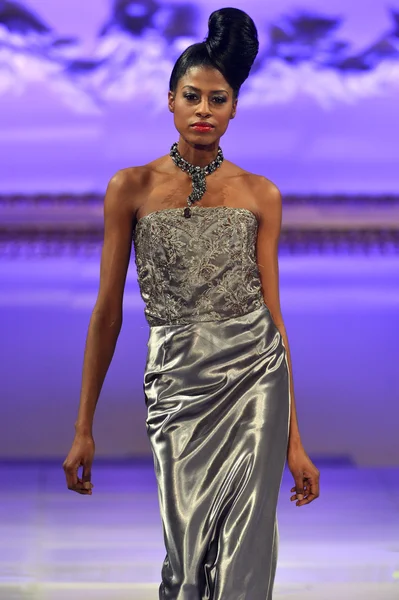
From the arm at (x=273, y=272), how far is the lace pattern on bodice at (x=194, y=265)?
6 centimetres

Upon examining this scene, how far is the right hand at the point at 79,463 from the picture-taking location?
2266 millimetres

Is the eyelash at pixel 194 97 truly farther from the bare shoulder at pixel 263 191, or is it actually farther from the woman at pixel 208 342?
the bare shoulder at pixel 263 191

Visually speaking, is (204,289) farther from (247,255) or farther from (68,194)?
(68,194)

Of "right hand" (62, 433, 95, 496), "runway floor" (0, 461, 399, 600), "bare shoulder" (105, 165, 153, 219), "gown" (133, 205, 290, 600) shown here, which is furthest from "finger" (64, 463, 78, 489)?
"runway floor" (0, 461, 399, 600)

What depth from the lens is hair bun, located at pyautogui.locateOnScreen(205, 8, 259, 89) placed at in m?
2.34

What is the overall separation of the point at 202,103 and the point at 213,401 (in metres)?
0.53

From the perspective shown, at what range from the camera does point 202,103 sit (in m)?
2.35

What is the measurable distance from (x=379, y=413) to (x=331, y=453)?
0.30 metres

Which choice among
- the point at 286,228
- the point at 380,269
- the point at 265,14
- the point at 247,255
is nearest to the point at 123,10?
the point at 265,14

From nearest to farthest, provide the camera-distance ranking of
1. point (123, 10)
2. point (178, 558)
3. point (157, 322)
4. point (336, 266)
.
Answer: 1. point (178, 558)
2. point (157, 322)
3. point (123, 10)
4. point (336, 266)

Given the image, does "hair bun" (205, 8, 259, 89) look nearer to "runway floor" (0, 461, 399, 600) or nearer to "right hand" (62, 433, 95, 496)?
"right hand" (62, 433, 95, 496)

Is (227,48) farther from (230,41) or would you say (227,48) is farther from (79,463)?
(79,463)

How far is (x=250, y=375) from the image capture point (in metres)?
2.29

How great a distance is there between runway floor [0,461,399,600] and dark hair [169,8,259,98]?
1.42 metres
